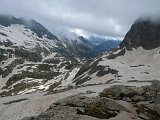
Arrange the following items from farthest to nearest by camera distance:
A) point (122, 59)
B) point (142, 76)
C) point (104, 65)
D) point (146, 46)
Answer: point (146, 46) < point (122, 59) < point (104, 65) < point (142, 76)

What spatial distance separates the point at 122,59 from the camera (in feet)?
510

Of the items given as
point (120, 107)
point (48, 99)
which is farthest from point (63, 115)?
point (48, 99)

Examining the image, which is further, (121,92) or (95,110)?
(121,92)

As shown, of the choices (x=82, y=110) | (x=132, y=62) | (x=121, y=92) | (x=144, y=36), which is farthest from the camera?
(x=144, y=36)

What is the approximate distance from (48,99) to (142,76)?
6395 centimetres

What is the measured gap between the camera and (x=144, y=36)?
18338cm

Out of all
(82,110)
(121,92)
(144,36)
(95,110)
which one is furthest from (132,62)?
(82,110)

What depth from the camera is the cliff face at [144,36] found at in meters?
173

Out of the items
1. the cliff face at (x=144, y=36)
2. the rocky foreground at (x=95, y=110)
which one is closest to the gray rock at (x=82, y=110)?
the rocky foreground at (x=95, y=110)

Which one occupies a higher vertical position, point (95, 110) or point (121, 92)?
point (121, 92)

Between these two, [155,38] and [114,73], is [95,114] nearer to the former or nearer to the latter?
[114,73]

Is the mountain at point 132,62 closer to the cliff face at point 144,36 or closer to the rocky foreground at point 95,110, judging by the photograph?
the cliff face at point 144,36

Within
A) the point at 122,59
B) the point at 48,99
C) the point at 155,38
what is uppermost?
the point at 155,38

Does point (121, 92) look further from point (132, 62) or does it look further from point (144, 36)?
point (144, 36)
